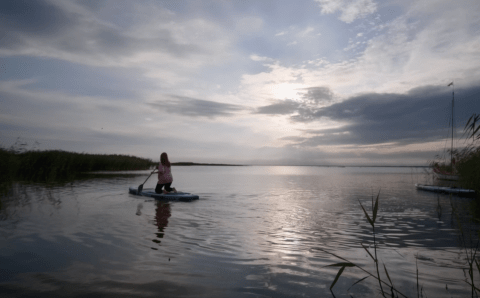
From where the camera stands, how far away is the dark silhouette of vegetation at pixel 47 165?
16391mm

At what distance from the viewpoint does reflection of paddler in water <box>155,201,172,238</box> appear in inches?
361

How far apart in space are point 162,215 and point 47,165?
22592 mm

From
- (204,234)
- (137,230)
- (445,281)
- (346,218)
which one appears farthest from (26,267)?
(346,218)

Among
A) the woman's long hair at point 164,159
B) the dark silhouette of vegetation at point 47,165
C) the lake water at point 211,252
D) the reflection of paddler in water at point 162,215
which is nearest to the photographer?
the lake water at point 211,252

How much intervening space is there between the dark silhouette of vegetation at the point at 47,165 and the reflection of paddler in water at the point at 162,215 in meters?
9.29

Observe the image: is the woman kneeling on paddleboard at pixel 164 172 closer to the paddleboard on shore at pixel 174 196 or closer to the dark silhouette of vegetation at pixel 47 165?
the paddleboard on shore at pixel 174 196

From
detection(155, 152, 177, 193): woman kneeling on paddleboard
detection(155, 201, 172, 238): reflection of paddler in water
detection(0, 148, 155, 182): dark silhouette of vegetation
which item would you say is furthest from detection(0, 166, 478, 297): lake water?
detection(0, 148, 155, 182): dark silhouette of vegetation

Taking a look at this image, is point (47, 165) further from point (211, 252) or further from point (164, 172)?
point (211, 252)

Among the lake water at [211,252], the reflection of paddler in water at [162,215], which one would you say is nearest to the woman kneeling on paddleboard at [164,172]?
the reflection of paddler in water at [162,215]

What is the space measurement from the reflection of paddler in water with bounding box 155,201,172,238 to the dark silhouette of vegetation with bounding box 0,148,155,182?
9.29 metres

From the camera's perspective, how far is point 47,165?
27828 millimetres

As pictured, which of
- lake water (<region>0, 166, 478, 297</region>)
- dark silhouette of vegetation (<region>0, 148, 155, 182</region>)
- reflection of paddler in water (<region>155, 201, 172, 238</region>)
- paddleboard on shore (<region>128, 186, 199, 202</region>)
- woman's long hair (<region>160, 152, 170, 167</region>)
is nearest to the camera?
lake water (<region>0, 166, 478, 297</region>)

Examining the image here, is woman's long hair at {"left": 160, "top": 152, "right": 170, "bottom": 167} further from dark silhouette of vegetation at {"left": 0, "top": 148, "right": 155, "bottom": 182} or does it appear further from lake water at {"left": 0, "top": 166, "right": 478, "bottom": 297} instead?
dark silhouette of vegetation at {"left": 0, "top": 148, "right": 155, "bottom": 182}

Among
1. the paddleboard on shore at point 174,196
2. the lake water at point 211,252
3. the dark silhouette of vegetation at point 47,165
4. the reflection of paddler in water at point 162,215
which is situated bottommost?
the reflection of paddler in water at point 162,215
